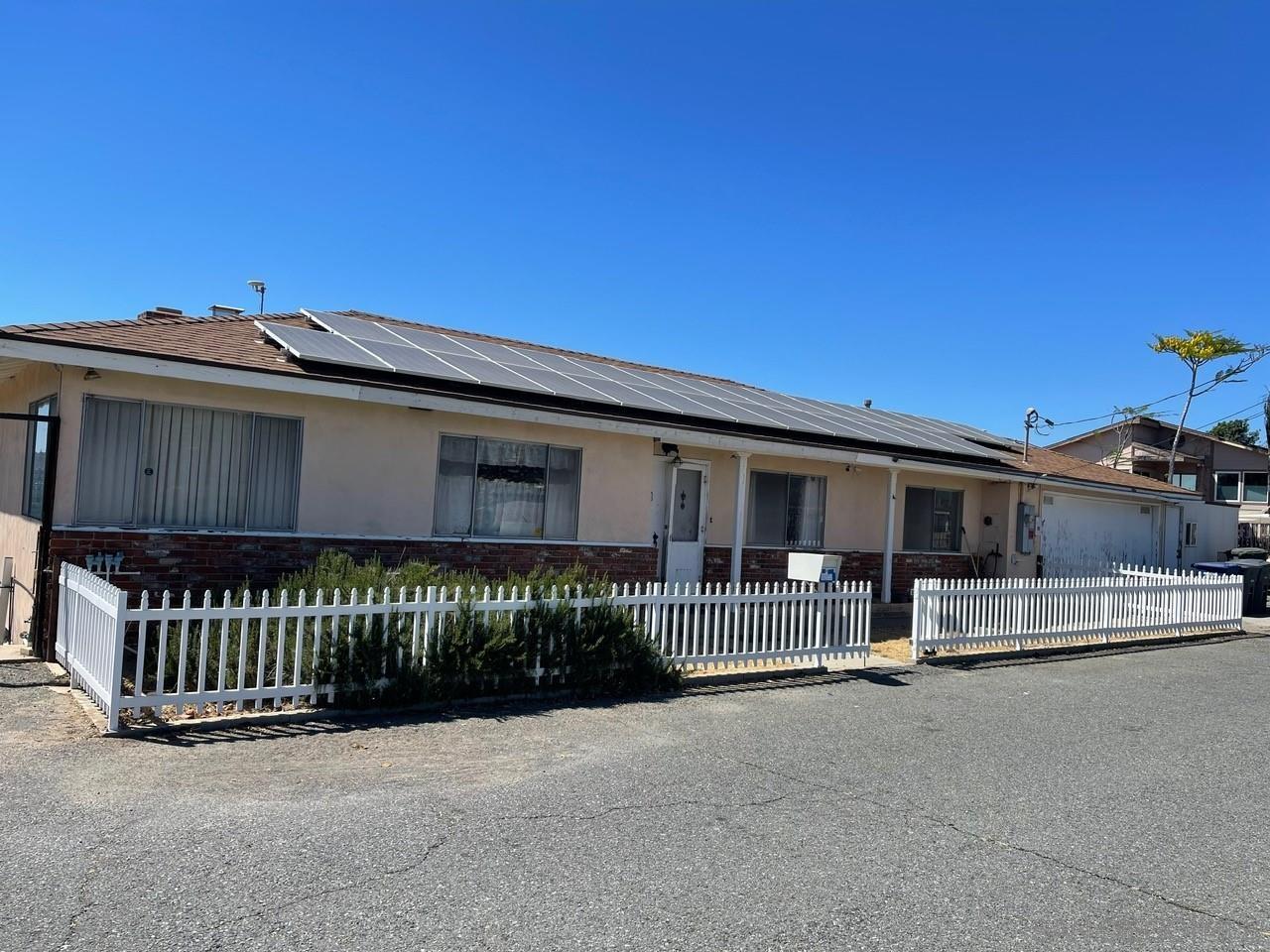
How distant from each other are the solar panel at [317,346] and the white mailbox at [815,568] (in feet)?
15.9

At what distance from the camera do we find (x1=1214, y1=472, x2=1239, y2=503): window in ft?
132

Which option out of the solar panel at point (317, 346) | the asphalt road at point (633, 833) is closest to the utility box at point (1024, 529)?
the asphalt road at point (633, 833)

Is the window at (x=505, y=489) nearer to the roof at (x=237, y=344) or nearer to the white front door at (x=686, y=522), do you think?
the roof at (x=237, y=344)

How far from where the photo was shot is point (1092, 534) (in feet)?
70.3

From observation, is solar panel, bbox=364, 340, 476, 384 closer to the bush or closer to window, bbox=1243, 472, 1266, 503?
the bush

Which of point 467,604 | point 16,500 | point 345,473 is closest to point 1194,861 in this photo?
point 467,604

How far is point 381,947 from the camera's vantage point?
146 inches

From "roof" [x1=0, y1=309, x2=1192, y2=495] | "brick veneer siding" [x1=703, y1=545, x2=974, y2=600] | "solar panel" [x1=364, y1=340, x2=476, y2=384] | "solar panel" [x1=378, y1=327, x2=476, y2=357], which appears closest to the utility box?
"brick veneer siding" [x1=703, y1=545, x2=974, y2=600]

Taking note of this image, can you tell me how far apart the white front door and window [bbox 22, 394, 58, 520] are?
751cm

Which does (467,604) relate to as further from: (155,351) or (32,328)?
(32,328)

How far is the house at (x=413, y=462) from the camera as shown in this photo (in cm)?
920

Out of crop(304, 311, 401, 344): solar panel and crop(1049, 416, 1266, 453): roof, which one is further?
crop(1049, 416, 1266, 453): roof

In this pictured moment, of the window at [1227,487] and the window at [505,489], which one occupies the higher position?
the window at [1227,487]

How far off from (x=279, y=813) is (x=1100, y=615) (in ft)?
39.3
